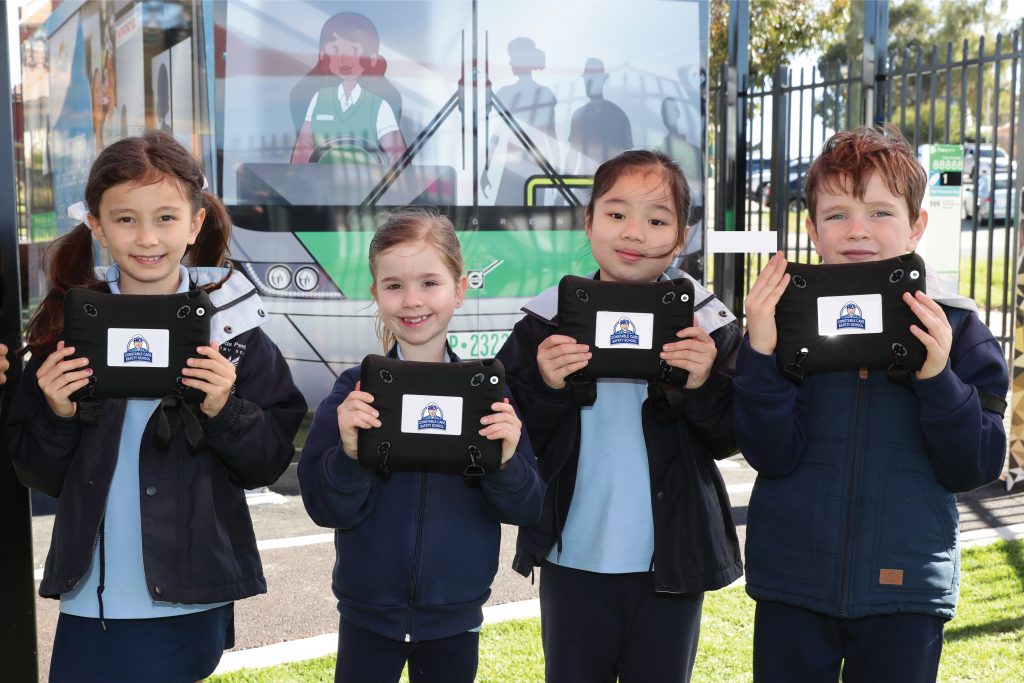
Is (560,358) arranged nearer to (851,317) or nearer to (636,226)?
(636,226)

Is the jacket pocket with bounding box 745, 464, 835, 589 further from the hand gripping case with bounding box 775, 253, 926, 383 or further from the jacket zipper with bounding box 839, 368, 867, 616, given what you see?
the hand gripping case with bounding box 775, 253, 926, 383

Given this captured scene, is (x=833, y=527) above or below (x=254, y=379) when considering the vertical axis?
below

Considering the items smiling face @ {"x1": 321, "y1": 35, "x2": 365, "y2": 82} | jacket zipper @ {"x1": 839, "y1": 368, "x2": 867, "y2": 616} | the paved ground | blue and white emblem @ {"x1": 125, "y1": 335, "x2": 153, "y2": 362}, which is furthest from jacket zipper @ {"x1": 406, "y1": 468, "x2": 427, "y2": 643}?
smiling face @ {"x1": 321, "y1": 35, "x2": 365, "y2": 82}

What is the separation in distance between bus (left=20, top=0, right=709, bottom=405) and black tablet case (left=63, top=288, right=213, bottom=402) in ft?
10.8

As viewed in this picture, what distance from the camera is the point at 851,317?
214 cm

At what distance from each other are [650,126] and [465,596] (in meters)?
4.38

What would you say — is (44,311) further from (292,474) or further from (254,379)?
(292,474)

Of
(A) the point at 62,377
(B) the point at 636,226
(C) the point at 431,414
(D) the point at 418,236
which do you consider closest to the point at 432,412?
(C) the point at 431,414

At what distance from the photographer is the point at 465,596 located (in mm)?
2236

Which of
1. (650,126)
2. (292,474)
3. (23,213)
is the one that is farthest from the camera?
(23,213)

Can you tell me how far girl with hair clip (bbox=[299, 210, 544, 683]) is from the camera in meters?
2.18

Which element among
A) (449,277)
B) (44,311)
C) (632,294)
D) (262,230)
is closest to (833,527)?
(632,294)

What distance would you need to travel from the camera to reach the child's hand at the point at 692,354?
7.38 feet

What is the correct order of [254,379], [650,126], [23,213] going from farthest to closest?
[23,213]
[650,126]
[254,379]
